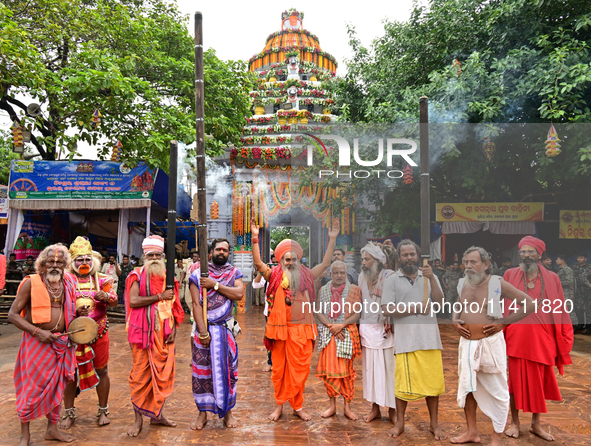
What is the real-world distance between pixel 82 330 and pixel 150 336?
569 millimetres

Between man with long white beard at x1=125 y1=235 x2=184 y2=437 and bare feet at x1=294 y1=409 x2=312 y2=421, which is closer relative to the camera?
man with long white beard at x1=125 y1=235 x2=184 y2=437

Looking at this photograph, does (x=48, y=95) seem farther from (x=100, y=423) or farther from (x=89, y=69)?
(x=100, y=423)

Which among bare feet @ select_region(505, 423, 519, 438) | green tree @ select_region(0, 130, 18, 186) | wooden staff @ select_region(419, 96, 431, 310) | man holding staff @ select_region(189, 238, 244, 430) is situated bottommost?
bare feet @ select_region(505, 423, 519, 438)

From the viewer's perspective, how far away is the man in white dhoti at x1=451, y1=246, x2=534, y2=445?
345 centimetres

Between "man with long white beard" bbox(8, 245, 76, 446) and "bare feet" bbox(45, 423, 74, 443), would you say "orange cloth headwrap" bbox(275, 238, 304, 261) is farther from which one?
"bare feet" bbox(45, 423, 74, 443)

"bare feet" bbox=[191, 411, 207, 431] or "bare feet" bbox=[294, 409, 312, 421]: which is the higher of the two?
"bare feet" bbox=[191, 411, 207, 431]

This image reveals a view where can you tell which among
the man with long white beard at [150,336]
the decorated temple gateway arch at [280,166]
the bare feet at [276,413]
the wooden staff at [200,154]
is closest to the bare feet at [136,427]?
the man with long white beard at [150,336]

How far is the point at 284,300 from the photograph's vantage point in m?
4.24

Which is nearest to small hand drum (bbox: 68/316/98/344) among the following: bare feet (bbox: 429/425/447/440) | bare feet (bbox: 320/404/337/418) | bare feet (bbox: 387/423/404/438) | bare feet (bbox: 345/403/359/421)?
bare feet (bbox: 320/404/337/418)

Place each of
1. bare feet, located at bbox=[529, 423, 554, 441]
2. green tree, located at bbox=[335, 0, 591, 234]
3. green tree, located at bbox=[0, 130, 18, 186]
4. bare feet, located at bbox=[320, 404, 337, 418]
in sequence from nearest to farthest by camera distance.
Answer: bare feet, located at bbox=[529, 423, 554, 441]
bare feet, located at bbox=[320, 404, 337, 418]
green tree, located at bbox=[335, 0, 591, 234]
green tree, located at bbox=[0, 130, 18, 186]

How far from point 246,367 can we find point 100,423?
8.15 ft

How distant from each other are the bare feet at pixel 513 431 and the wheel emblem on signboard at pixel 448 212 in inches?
287

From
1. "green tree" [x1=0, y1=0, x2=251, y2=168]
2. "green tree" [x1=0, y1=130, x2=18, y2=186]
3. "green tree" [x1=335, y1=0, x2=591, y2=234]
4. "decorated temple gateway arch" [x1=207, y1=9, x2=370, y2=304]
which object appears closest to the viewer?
"green tree" [x1=335, y1=0, x2=591, y2=234]

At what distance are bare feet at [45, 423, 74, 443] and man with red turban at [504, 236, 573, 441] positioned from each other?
3.69 meters
